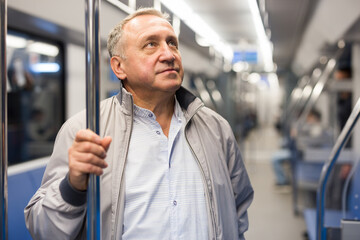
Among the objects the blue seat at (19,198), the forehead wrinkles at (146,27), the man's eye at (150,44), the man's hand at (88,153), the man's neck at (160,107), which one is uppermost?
the forehead wrinkles at (146,27)

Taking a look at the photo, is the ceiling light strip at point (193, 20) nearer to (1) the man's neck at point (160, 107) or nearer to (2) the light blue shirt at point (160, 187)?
(1) the man's neck at point (160, 107)

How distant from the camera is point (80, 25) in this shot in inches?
155

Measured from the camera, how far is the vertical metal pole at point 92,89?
1078mm

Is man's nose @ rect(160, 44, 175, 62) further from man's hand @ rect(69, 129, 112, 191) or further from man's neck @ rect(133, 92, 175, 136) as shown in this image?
man's hand @ rect(69, 129, 112, 191)

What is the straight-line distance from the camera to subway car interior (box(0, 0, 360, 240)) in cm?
207

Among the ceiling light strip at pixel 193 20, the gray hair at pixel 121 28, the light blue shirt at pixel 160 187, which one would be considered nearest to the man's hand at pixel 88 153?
the light blue shirt at pixel 160 187

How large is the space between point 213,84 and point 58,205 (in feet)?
10.7

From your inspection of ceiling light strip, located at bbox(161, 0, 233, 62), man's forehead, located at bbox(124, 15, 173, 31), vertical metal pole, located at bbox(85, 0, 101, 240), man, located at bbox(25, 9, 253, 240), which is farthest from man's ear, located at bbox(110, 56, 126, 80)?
vertical metal pole, located at bbox(85, 0, 101, 240)

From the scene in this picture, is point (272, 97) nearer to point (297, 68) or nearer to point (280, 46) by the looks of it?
point (297, 68)

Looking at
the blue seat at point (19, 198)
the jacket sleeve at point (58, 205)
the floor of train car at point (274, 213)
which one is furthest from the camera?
the floor of train car at point (274, 213)

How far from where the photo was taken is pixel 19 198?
1.97 m

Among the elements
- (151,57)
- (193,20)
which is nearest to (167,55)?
(151,57)

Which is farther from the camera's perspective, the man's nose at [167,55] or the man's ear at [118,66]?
the man's ear at [118,66]

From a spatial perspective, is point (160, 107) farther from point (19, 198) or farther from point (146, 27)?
point (19, 198)
